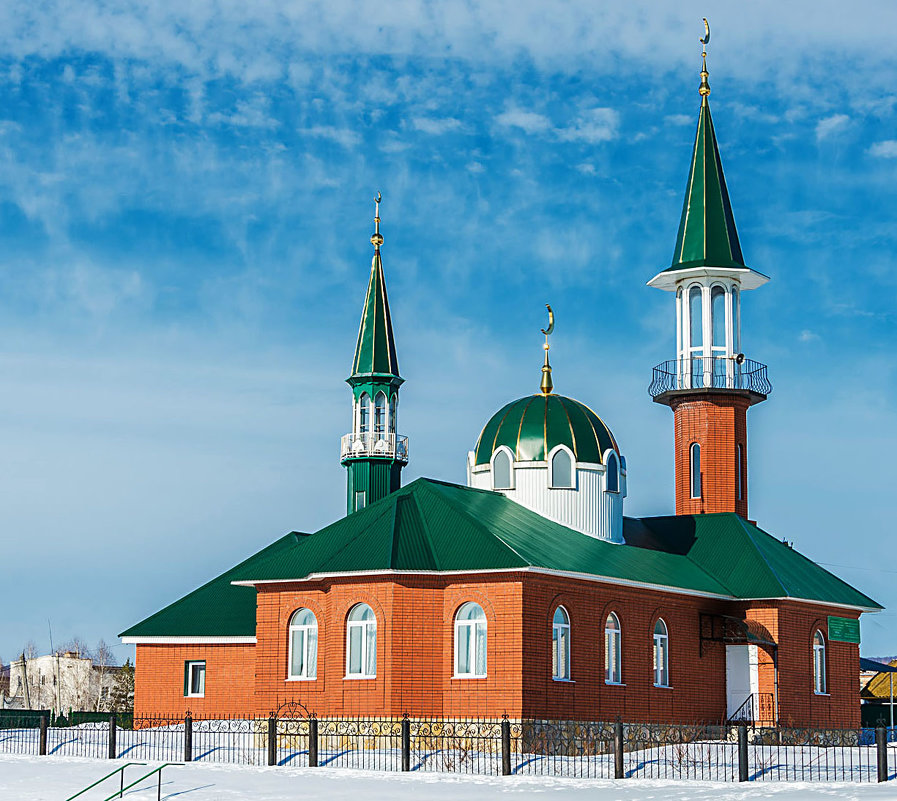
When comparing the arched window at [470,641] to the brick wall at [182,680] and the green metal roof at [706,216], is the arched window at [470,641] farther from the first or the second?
the green metal roof at [706,216]

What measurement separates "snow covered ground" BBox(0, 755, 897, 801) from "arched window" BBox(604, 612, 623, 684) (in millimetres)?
8724

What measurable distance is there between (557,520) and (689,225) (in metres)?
11.8

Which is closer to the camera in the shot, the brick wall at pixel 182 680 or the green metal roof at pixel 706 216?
the brick wall at pixel 182 680

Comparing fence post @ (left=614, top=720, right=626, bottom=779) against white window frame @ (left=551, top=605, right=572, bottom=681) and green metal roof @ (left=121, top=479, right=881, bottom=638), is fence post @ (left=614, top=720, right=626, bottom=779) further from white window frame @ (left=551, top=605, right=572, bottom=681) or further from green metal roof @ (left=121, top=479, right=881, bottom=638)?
white window frame @ (left=551, top=605, right=572, bottom=681)

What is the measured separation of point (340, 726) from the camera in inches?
1245

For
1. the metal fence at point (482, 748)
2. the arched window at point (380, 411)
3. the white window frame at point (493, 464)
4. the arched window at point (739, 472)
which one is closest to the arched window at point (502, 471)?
the white window frame at point (493, 464)

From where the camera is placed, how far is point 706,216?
145ft

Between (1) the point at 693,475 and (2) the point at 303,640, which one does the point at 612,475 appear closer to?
(1) the point at 693,475

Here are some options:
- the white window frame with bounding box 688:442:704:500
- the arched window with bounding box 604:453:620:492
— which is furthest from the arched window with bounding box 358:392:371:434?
the arched window with bounding box 604:453:620:492

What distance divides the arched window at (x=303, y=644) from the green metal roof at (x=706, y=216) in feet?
53.5

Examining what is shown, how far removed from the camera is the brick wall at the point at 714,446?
42125 mm

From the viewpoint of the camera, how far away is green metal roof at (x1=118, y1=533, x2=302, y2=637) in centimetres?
3925

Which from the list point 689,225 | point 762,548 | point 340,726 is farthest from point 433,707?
point 689,225

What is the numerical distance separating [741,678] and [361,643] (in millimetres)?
10856
